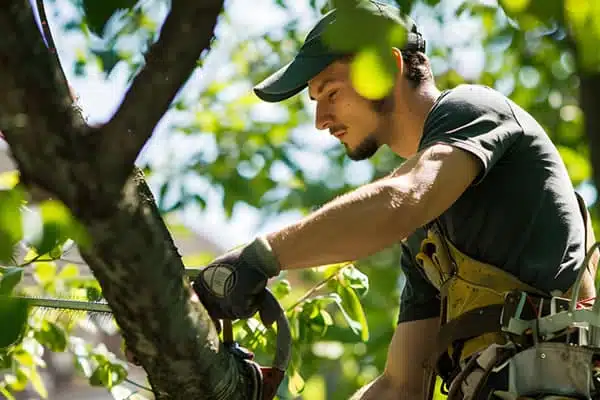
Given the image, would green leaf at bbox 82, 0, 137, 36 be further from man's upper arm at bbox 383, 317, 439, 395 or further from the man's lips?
man's upper arm at bbox 383, 317, 439, 395

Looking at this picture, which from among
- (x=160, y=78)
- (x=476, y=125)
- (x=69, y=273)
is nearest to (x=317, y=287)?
(x=69, y=273)

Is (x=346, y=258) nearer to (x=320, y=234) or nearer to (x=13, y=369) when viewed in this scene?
(x=320, y=234)

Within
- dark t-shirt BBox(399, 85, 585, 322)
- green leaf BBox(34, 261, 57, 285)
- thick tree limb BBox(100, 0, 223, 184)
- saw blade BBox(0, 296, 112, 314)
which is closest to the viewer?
thick tree limb BBox(100, 0, 223, 184)

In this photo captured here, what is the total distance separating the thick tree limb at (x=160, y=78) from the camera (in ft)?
5.05

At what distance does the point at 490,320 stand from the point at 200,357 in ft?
3.72

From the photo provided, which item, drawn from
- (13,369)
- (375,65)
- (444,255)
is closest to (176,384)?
(375,65)

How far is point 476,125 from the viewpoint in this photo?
9.98 ft

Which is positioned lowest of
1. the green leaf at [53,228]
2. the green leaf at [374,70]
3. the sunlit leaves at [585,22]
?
the green leaf at [53,228]

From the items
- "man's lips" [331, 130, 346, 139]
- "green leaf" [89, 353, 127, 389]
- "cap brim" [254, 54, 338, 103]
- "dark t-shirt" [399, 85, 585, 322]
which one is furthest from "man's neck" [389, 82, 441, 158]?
"green leaf" [89, 353, 127, 389]

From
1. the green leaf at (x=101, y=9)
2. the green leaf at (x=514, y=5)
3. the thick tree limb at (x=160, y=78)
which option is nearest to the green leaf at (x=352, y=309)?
the thick tree limb at (x=160, y=78)

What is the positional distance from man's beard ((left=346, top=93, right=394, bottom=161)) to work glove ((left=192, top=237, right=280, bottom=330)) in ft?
3.48

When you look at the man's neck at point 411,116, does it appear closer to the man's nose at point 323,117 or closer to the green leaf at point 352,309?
the man's nose at point 323,117

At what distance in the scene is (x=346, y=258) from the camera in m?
2.75

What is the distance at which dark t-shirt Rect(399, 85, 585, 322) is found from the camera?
10.2ft
